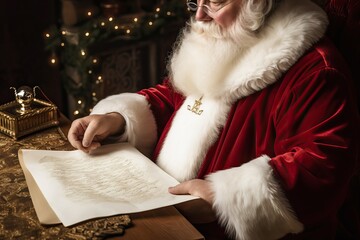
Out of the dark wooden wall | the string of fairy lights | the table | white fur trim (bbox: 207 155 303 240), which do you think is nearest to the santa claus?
white fur trim (bbox: 207 155 303 240)

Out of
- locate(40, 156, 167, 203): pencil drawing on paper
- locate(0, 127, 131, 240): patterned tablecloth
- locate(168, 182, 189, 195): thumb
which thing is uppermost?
locate(168, 182, 189, 195): thumb

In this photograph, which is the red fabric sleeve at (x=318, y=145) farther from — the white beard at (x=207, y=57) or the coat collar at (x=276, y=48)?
the white beard at (x=207, y=57)

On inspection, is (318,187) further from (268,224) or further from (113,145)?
(113,145)

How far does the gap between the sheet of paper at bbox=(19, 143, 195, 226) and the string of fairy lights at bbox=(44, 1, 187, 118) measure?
1.63 metres

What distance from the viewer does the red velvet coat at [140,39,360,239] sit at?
124 centimetres

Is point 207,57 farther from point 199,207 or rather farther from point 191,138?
point 199,207

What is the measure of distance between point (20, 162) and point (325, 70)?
89cm

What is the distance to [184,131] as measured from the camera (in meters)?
1.56

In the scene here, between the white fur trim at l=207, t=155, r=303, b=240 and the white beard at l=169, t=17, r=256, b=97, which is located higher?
the white beard at l=169, t=17, r=256, b=97

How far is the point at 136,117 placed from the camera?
168 cm

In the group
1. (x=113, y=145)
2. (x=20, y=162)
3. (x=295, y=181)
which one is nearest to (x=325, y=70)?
(x=295, y=181)

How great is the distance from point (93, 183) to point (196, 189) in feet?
0.90

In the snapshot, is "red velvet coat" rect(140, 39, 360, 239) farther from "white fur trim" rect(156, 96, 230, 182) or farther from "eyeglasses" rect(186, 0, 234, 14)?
"eyeglasses" rect(186, 0, 234, 14)

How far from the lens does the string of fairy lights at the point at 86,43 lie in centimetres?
309
